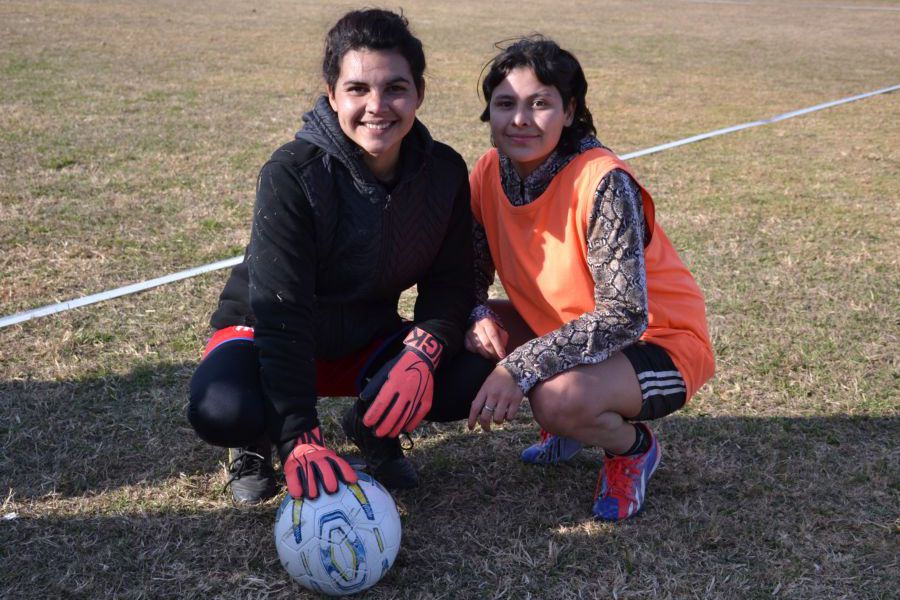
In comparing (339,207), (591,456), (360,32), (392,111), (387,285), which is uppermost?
(360,32)

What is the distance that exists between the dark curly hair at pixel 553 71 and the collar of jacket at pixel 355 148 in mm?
243

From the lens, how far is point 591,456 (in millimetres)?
3244

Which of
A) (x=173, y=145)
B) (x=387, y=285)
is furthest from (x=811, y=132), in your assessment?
(x=387, y=285)

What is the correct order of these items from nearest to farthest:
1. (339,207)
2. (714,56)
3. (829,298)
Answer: (339,207) < (829,298) < (714,56)

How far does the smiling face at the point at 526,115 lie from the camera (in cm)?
269

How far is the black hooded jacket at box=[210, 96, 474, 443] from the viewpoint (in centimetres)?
256

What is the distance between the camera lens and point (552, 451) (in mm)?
3152

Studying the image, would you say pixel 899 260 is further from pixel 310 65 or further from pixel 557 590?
pixel 310 65

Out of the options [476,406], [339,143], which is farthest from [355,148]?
[476,406]

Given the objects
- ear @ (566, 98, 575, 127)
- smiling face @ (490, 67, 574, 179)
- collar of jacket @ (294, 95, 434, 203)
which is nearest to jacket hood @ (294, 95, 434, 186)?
collar of jacket @ (294, 95, 434, 203)

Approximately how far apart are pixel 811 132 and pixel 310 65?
262 inches

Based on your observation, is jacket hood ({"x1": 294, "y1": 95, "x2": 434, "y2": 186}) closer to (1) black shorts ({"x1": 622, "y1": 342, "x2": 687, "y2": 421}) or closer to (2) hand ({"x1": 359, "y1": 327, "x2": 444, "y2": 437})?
(2) hand ({"x1": 359, "y1": 327, "x2": 444, "y2": 437})

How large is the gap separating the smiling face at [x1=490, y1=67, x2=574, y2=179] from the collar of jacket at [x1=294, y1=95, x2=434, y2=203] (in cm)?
24

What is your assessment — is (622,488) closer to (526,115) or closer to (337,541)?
(337,541)
